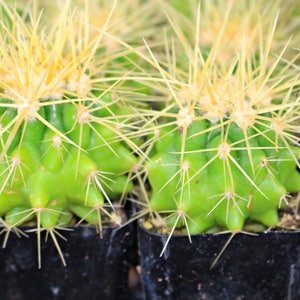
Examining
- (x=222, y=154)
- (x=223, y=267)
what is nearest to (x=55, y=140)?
(x=222, y=154)

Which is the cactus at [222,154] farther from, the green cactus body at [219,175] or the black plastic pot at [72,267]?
the black plastic pot at [72,267]

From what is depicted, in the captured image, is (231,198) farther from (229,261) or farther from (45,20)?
(45,20)

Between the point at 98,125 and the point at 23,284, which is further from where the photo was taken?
the point at 23,284

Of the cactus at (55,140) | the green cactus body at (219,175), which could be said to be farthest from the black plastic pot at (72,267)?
the green cactus body at (219,175)

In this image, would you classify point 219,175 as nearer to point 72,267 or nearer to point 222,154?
point 222,154

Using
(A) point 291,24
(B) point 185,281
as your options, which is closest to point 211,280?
(B) point 185,281

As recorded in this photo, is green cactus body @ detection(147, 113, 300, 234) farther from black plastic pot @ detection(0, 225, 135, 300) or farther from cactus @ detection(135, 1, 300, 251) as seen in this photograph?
black plastic pot @ detection(0, 225, 135, 300)
